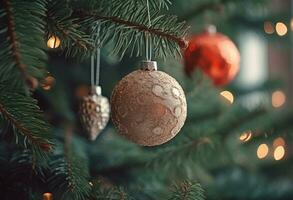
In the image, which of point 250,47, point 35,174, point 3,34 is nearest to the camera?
point 3,34

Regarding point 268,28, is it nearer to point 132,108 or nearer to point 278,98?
point 278,98

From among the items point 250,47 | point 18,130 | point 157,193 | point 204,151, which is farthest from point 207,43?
point 250,47

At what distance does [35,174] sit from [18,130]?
4.6 inches

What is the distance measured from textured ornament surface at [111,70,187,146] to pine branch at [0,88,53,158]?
3.0 inches

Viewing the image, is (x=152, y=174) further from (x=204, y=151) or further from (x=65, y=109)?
(x=65, y=109)

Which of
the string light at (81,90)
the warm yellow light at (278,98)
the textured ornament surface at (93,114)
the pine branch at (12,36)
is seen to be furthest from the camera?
the warm yellow light at (278,98)

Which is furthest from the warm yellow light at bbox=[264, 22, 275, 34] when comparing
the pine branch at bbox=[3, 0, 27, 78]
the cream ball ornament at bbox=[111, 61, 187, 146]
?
the pine branch at bbox=[3, 0, 27, 78]

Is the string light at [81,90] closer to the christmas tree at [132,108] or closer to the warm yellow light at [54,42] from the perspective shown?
the christmas tree at [132,108]

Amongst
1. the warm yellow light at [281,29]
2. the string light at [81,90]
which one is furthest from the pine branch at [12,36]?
the warm yellow light at [281,29]

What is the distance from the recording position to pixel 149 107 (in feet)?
1.59

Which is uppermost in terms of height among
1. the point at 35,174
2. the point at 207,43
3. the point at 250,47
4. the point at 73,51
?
the point at 250,47

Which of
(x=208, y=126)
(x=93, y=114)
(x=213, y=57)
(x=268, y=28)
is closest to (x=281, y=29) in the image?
(x=268, y=28)

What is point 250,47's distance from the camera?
5.42 feet

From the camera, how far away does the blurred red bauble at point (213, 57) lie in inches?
34.0
